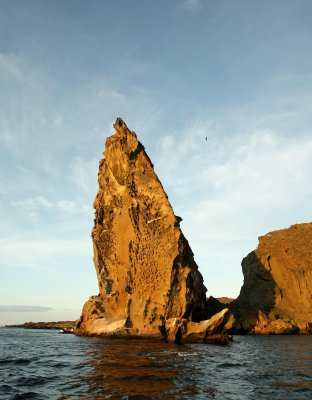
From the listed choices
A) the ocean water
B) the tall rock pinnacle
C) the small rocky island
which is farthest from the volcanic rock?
the ocean water

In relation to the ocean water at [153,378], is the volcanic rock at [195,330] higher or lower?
higher

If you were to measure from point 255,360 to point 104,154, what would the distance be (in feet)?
143

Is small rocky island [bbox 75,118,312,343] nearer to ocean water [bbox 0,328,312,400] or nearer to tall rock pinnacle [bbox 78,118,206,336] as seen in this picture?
tall rock pinnacle [bbox 78,118,206,336]

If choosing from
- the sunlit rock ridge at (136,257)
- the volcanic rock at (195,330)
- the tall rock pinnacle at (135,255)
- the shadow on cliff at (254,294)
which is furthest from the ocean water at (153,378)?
the shadow on cliff at (254,294)

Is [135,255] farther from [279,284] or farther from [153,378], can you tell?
[279,284]

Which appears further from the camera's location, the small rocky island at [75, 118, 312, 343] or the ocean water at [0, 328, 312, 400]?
the small rocky island at [75, 118, 312, 343]

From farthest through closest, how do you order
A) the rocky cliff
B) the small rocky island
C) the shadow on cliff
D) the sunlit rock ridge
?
the shadow on cliff, the rocky cliff, the sunlit rock ridge, the small rocky island

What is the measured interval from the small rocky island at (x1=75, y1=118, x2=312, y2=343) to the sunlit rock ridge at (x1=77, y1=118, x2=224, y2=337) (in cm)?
12

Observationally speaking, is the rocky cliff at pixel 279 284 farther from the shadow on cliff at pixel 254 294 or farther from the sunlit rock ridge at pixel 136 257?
the sunlit rock ridge at pixel 136 257

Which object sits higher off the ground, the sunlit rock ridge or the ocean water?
the sunlit rock ridge

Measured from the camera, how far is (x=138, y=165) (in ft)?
182

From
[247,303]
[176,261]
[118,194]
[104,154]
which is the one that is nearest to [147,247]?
[176,261]

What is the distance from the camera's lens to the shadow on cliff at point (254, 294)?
70.2 m

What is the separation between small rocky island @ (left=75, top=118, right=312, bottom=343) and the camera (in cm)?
4584
